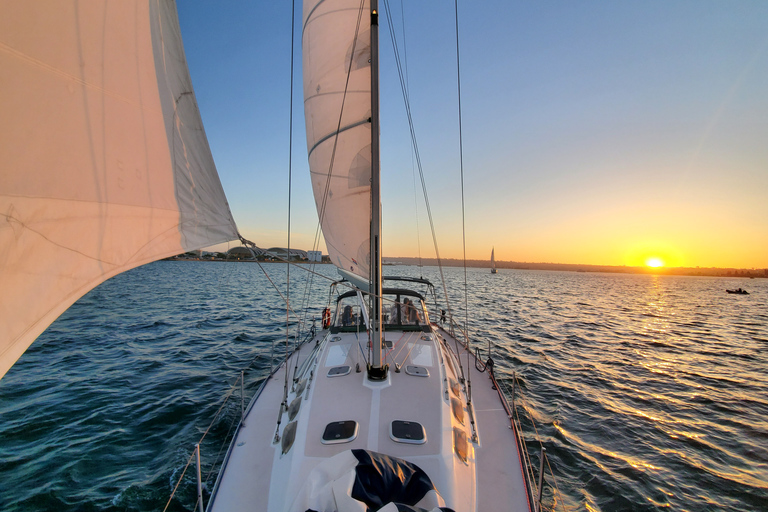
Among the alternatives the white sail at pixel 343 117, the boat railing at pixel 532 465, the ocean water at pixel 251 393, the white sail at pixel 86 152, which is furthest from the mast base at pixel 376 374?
the white sail at pixel 86 152

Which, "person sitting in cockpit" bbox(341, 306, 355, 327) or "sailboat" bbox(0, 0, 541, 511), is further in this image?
"person sitting in cockpit" bbox(341, 306, 355, 327)

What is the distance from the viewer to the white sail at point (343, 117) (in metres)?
5.77

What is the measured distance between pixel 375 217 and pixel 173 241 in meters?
2.95

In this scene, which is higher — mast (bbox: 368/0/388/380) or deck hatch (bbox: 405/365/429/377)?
mast (bbox: 368/0/388/380)

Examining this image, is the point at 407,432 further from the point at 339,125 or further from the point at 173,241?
the point at 339,125

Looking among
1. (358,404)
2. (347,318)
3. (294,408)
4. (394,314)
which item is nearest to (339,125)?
(358,404)

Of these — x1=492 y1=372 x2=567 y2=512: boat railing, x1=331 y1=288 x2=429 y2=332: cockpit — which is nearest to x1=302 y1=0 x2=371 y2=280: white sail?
x1=331 y1=288 x2=429 y2=332: cockpit

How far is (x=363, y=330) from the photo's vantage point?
7.05 m

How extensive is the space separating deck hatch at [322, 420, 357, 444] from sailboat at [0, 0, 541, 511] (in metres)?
0.02

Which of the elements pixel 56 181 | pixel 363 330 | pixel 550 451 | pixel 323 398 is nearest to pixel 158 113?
pixel 56 181

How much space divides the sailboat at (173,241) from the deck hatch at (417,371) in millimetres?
34

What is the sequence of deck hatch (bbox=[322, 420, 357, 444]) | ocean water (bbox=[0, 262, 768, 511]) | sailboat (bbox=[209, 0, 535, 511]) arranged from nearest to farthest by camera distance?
sailboat (bbox=[209, 0, 535, 511])
deck hatch (bbox=[322, 420, 357, 444])
ocean water (bbox=[0, 262, 768, 511])

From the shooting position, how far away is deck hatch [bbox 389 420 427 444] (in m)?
3.54

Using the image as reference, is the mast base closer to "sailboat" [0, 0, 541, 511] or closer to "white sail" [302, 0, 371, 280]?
"sailboat" [0, 0, 541, 511]
